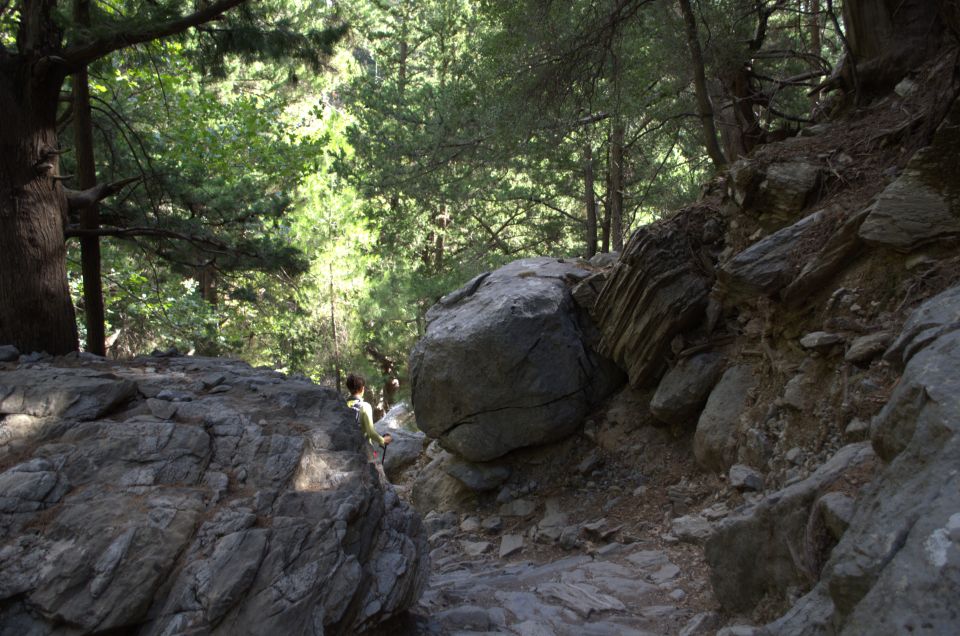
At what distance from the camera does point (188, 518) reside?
386 cm

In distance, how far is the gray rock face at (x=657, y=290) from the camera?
8.17m

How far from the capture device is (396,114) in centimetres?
1270

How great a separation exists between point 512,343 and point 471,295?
165cm

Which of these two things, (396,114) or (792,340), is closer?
(792,340)

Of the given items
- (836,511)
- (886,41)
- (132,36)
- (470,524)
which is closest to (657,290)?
(886,41)

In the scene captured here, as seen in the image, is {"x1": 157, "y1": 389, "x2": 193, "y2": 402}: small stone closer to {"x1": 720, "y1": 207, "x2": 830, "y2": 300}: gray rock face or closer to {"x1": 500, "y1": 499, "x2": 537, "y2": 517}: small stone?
{"x1": 500, "y1": 499, "x2": 537, "y2": 517}: small stone

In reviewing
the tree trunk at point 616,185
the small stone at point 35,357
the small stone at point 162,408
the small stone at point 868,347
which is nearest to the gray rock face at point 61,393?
the small stone at point 162,408

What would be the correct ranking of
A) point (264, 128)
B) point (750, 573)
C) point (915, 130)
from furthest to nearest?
point (264, 128), point (915, 130), point (750, 573)

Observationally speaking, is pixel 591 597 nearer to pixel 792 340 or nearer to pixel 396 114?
pixel 792 340

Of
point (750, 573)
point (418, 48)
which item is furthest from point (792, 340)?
point (418, 48)

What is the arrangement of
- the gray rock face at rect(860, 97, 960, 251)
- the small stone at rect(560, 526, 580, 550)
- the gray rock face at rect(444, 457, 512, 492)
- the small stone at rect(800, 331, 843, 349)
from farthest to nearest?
the gray rock face at rect(444, 457, 512, 492) < the small stone at rect(560, 526, 580, 550) < the small stone at rect(800, 331, 843, 349) < the gray rock face at rect(860, 97, 960, 251)

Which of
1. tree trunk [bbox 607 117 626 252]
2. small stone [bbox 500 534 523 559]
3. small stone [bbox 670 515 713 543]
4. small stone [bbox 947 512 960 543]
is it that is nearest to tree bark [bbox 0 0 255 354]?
small stone [bbox 500 534 523 559]

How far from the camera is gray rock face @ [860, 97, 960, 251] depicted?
488 centimetres

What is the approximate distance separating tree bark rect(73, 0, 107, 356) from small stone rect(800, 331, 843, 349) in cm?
710
